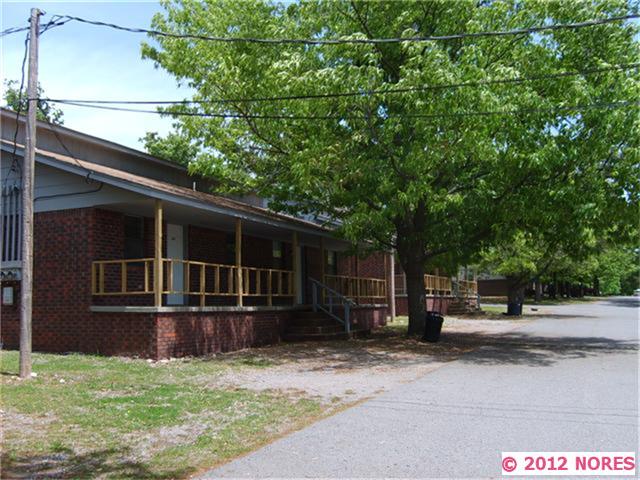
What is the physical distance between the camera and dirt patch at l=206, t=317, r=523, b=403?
9.69 meters

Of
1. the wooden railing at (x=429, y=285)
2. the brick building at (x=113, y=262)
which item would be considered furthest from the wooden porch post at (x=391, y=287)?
the brick building at (x=113, y=262)

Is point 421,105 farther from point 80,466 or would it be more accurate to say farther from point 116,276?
point 80,466

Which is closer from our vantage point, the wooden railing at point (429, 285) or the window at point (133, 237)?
the window at point (133, 237)

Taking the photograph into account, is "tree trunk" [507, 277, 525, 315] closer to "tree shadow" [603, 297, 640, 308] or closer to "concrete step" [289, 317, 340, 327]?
"tree shadow" [603, 297, 640, 308]

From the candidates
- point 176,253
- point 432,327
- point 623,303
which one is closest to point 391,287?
point 432,327

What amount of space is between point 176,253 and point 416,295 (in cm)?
670

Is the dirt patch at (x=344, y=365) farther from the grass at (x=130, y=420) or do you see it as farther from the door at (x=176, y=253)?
the door at (x=176, y=253)

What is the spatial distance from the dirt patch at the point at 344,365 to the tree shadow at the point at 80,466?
11.6ft

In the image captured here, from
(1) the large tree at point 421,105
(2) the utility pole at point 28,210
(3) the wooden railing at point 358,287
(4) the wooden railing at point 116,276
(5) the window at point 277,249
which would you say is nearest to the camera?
(2) the utility pole at point 28,210

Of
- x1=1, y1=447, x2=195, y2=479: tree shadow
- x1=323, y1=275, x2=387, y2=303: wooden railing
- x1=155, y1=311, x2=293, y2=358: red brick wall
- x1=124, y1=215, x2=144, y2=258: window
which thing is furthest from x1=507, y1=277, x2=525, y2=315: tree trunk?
x1=1, y1=447, x2=195, y2=479: tree shadow

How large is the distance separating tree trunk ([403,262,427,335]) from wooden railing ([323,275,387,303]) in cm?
463

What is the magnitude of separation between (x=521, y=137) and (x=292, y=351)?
7080 millimetres

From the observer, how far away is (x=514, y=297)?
33.3 m

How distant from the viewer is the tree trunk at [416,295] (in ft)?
55.2
